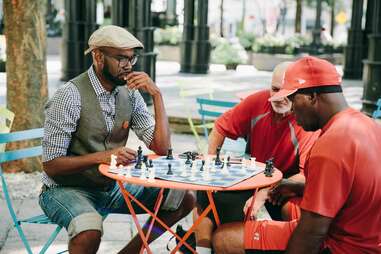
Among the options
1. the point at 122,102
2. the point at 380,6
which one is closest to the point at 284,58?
the point at 380,6

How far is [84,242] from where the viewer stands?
11.2 ft

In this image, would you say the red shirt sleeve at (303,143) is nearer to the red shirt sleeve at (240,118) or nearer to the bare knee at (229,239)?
the red shirt sleeve at (240,118)

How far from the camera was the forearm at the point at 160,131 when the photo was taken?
412 centimetres

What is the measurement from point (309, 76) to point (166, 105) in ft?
29.6

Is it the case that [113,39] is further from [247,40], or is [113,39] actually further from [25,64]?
[247,40]

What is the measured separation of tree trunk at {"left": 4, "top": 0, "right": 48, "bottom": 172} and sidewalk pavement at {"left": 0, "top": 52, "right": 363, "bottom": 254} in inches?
33.9

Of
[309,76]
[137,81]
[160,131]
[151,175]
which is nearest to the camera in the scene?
[309,76]

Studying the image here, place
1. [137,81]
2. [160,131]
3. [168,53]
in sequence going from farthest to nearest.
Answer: [168,53], [160,131], [137,81]

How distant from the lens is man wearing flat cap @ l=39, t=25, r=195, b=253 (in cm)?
366

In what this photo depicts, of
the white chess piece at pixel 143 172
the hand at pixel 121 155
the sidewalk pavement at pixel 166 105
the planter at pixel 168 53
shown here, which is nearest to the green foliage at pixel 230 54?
the sidewalk pavement at pixel 166 105

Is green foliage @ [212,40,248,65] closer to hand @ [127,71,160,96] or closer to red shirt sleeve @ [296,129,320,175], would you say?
red shirt sleeve @ [296,129,320,175]

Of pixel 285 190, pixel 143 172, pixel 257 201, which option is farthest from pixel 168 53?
pixel 143 172

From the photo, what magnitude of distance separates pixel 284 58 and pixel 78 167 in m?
18.1

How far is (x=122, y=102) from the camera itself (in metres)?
4.00
